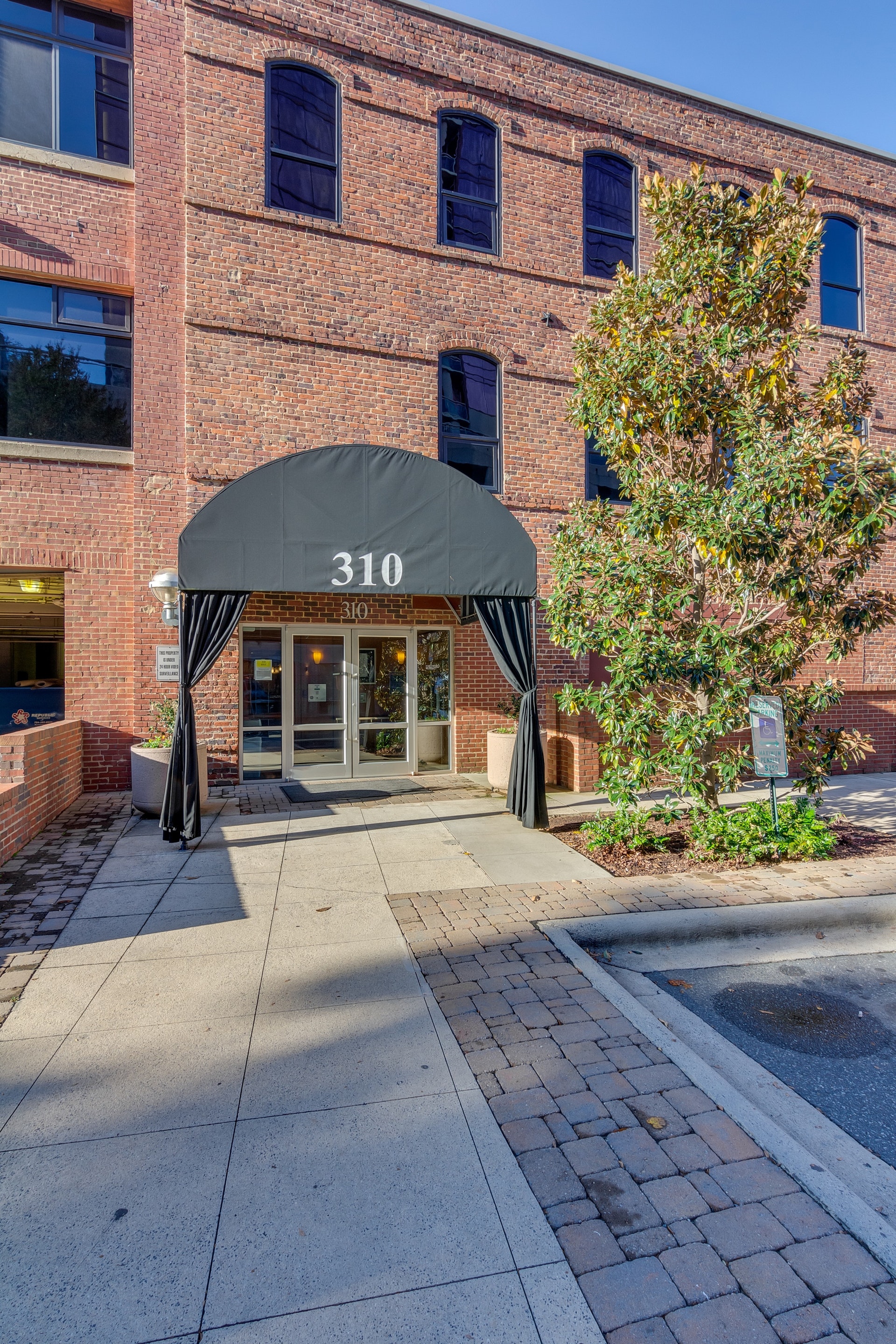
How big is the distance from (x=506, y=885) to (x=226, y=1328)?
13.2 ft

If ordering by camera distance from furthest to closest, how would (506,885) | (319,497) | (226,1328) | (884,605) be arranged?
(319,497)
(884,605)
(506,885)
(226,1328)

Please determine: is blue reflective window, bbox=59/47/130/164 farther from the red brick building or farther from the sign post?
the sign post

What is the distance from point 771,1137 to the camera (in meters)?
2.82

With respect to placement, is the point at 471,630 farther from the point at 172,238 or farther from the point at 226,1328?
the point at 226,1328

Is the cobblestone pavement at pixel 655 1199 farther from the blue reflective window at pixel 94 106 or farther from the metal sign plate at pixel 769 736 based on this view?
the blue reflective window at pixel 94 106

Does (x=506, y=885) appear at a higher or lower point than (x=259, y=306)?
lower

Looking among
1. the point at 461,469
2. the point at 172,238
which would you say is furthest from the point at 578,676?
the point at 172,238

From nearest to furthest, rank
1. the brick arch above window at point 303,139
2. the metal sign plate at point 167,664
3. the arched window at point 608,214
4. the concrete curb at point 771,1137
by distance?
the concrete curb at point 771,1137 < the metal sign plate at point 167,664 < the brick arch above window at point 303,139 < the arched window at point 608,214

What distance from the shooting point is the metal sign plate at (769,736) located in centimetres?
654

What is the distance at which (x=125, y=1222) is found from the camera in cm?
242

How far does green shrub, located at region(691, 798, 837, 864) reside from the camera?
6441 mm

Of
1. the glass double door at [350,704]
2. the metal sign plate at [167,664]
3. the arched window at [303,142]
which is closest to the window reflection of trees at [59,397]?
the metal sign plate at [167,664]

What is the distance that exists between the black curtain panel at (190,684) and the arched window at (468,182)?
7279 mm

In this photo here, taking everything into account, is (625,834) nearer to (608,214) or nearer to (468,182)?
(468,182)
